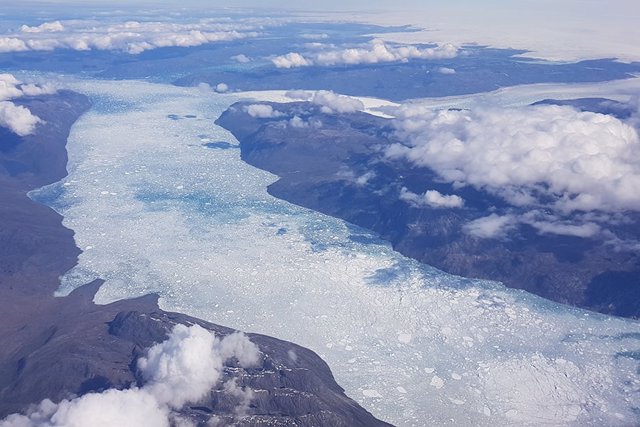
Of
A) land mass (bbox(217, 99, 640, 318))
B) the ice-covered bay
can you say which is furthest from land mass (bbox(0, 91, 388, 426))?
Answer: land mass (bbox(217, 99, 640, 318))

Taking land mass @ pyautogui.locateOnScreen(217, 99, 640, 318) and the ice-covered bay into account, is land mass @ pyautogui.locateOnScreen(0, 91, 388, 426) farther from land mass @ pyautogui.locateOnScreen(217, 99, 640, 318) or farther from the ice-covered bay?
land mass @ pyautogui.locateOnScreen(217, 99, 640, 318)

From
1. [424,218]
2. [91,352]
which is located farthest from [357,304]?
[91,352]

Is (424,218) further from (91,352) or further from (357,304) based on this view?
(91,352)

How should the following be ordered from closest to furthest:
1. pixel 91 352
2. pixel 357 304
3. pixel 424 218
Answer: pixel 91 352 < pixel 357 304 < pixel 424 218

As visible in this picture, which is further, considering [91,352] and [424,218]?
[424,218]

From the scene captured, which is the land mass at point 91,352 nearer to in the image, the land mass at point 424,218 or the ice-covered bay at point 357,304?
the ice-covered bay at point 357,304

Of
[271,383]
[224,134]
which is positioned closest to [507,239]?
[271,383]
